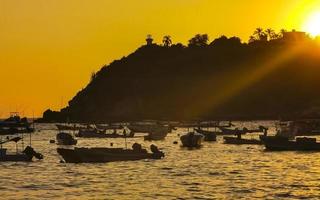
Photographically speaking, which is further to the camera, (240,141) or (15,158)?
(240,141)

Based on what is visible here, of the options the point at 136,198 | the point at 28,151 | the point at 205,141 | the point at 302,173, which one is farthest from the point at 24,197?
the point at 205,141

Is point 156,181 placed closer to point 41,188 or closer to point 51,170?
point 41,188

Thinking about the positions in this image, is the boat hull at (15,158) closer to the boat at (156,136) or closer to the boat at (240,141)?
the boat at (240,141)

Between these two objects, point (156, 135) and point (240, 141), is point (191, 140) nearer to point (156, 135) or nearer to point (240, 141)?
point (240, 141)

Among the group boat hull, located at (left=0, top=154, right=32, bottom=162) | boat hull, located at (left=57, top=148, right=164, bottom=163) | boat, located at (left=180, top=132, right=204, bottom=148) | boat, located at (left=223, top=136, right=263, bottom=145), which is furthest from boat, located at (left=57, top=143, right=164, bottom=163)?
boat, located at (left=223, top=136, right=263, bottom=145)

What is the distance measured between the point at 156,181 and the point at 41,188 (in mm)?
10198

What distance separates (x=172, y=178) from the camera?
64.2 m

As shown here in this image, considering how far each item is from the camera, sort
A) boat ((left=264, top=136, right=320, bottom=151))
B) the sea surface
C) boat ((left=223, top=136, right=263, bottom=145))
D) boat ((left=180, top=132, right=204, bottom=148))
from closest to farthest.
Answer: the sea surface
boat ((left=264, top=136, right=320, bottom=151))
boat ((left=180, top=132, right=204, bottom=148))
boat ((left=223, top=136, right=263, bottom=145))

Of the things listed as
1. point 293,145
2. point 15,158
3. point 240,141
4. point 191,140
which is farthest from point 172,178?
point 240,141

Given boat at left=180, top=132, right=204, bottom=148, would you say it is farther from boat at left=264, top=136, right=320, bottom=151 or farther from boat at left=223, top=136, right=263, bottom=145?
boat at left=264, top=136, right=320, bottom=151

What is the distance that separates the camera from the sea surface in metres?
52.4

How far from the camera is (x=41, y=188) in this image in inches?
2244

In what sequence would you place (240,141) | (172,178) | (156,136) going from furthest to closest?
(156,136)
(240,141)
(172,178)

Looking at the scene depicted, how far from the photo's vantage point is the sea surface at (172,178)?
52.4 m
